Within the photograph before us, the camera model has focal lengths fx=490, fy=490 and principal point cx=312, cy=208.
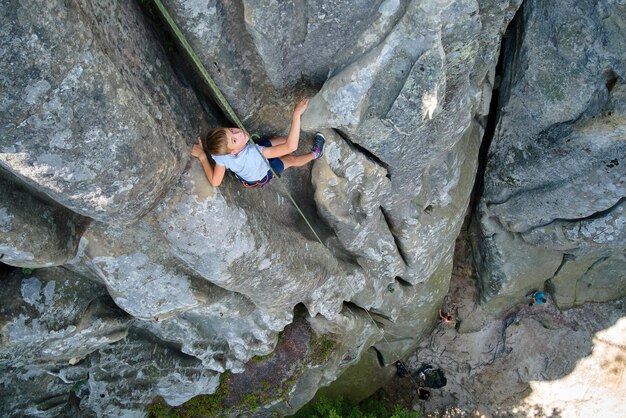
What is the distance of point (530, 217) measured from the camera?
355 inches

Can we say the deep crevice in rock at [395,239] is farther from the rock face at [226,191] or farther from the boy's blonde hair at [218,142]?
the boy's blonde hair at [218,142]

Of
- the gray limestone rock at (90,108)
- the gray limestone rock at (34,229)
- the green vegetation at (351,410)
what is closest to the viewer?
the gray limestone rock at (90,108)

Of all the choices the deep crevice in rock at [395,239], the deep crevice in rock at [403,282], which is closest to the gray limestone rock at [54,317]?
the deep crevice in rock at [395,239]

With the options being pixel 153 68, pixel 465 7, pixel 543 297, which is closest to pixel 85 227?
pixel 153 68

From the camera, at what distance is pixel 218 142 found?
4863 mm

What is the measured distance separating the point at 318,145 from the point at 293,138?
0.75 metres

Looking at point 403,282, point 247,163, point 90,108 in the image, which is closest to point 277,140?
point 247,163

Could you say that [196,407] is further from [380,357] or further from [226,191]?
[226,191]

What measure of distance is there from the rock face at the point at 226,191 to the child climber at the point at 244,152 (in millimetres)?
141

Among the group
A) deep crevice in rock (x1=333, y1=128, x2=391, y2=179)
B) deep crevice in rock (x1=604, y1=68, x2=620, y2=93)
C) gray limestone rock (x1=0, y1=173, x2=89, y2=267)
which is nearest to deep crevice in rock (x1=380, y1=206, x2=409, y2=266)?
deep crevice in rock (x1=333, y1=128, x2=391, y2=179)

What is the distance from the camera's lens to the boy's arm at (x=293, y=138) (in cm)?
531

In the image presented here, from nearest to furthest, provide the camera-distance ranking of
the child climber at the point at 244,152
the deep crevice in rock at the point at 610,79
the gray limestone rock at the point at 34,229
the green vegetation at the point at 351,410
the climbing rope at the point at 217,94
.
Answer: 1. the climbing rope at the point at 217,94
2. the gray limestone rock at the point at 34,229
3. the child climber at the point at 244,152
4. the deep crevice in rock at the point at 610,79
5. the green vegetation at the point at 351,410

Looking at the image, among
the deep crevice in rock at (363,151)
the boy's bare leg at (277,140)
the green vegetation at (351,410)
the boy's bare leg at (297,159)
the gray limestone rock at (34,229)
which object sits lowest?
the green vegetation at (351,410)

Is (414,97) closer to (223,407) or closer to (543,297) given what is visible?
(223,407)
